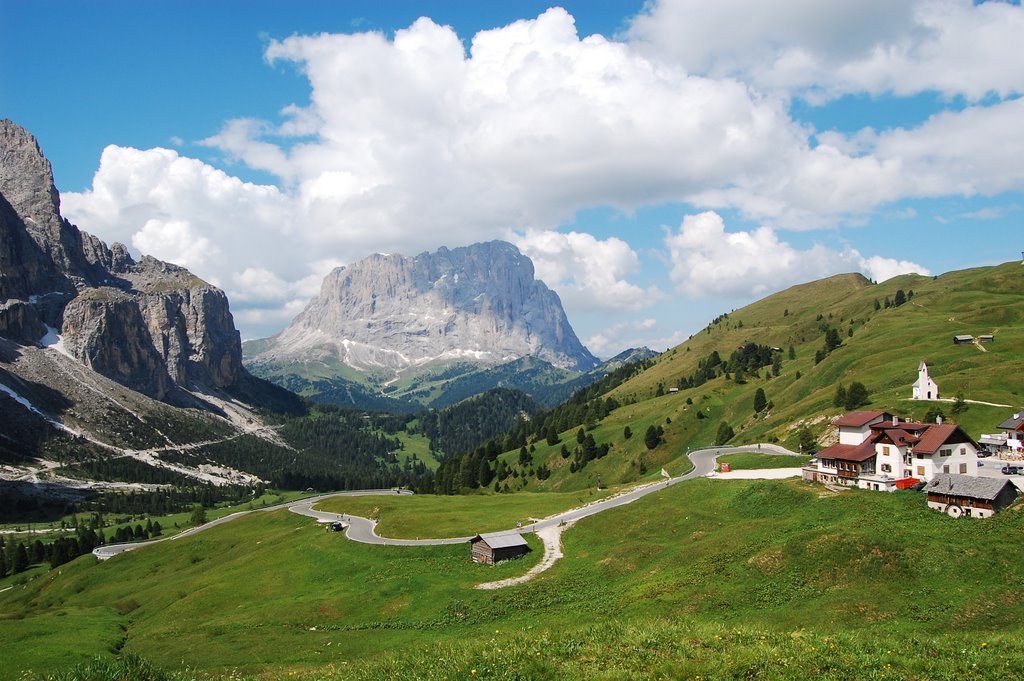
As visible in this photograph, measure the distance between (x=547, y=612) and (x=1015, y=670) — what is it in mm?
34218

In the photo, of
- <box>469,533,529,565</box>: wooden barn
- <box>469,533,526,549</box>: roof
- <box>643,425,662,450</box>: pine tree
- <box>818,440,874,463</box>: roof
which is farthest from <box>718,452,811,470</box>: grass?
<box>643,425,662,450</box>: pine tree

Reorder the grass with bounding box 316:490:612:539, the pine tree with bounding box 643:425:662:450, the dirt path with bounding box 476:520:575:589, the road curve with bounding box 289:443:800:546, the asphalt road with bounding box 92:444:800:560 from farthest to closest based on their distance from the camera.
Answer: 1. the pine tree with bounding box 643:425:662:450
2. the grass with bounding box 316:490:612:539
3. the asphalt road with bounding box 92:444:800:560
4. the road curve with bounding box 289:443:800:546
5. the dirt path with bounding box 476:520:575:589

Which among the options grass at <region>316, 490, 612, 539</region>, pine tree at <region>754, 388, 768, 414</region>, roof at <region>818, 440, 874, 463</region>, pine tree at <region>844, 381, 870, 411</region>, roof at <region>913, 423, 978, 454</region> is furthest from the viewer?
pine tree at <region>754, 388, 768, 414</region>

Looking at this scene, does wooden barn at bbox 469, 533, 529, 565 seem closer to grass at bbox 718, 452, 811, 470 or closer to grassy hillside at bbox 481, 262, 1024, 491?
grass at bbox 718, 452, 811, 470

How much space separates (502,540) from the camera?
73.6 metres

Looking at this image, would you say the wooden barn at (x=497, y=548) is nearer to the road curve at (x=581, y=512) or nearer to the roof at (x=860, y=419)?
the road curve at (x=581, y=512)

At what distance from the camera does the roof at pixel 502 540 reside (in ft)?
236

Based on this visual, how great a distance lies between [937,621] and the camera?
39469 millimetres

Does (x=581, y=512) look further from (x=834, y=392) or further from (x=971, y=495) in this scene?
(x=834, y=392)

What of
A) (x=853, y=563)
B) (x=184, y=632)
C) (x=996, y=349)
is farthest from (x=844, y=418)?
(x=184, y=632)

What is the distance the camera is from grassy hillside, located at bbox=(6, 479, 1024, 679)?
25236mm

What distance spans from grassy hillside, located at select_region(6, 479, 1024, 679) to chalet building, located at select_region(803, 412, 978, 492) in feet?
23.1

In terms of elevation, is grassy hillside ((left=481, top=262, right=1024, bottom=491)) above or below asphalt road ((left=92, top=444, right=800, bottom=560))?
above

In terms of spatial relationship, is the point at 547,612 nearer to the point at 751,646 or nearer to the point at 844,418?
the point at 751,646
